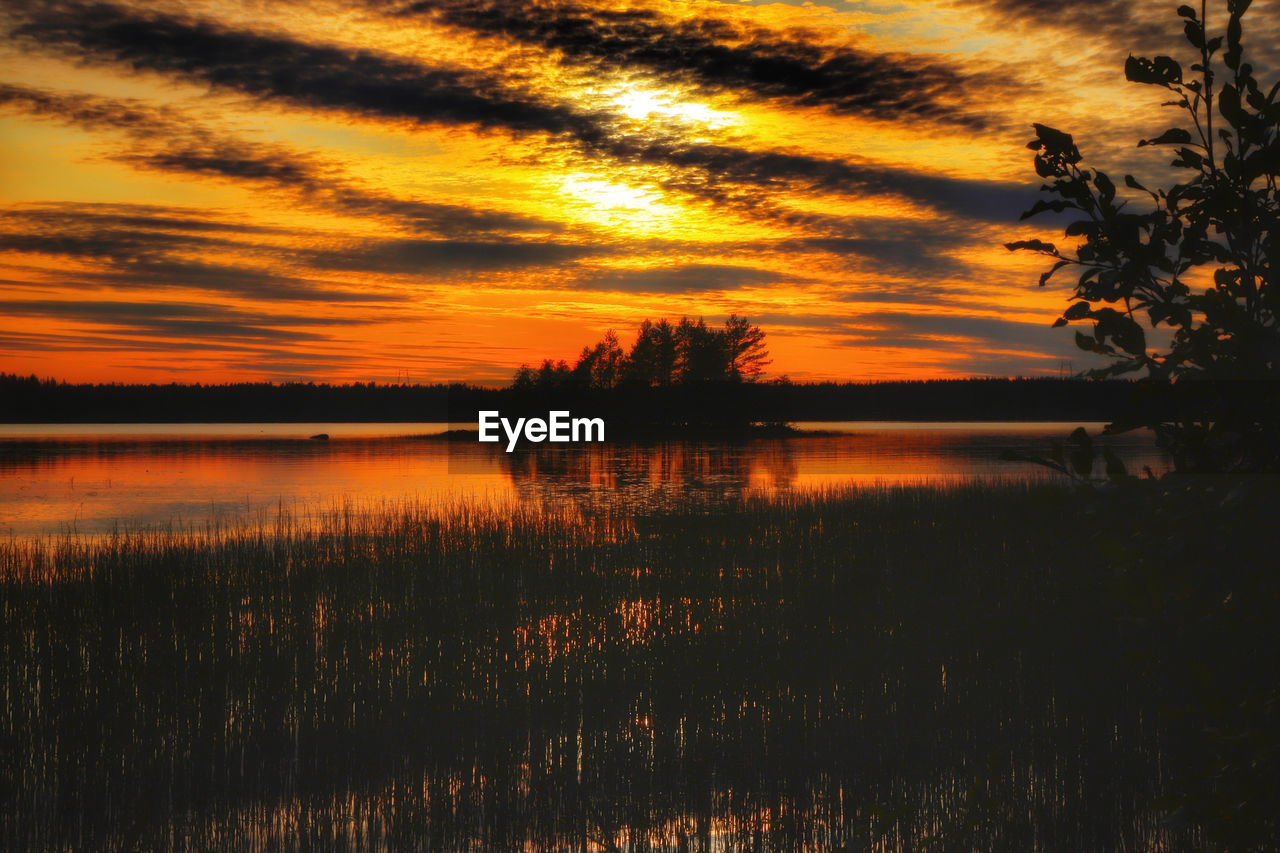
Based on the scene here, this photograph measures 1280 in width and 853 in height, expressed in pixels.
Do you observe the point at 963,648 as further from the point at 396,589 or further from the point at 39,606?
the point at 39,606

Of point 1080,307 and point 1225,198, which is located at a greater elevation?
point 1225,198

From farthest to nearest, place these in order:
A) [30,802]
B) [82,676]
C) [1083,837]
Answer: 1. [82,676]
2. [30,802]
3. [1083,837]

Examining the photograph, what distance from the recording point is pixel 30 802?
27.6 ft

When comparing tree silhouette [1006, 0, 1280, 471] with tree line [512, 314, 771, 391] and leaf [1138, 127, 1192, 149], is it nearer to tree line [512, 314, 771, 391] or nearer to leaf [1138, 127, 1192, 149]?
leaf [1138, 127, 1192, 149]

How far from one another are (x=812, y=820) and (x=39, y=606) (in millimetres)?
13193

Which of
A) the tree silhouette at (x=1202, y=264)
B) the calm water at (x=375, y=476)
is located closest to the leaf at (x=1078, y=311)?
the tree silhouette at (x=1202, y=264)

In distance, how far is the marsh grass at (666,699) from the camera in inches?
130

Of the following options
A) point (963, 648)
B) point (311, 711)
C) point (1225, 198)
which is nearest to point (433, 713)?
point (311, 711)

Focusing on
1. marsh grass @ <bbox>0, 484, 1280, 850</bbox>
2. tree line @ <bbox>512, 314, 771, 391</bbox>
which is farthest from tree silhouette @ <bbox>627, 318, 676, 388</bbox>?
marsh grass @ <bbox>0, 484, 1280, 850</bbox>

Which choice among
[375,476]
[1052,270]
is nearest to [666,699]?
Answer: [1052,270]

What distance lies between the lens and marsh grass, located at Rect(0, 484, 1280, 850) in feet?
10.8

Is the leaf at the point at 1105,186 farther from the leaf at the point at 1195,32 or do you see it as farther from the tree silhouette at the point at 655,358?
the tree silhouette at the point at 655,358

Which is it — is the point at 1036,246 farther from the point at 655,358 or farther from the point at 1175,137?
the point at 655,358

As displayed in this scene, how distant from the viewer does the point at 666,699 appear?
10.9m
